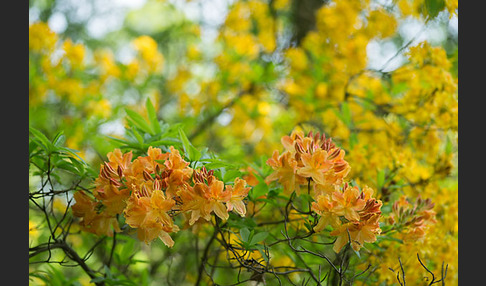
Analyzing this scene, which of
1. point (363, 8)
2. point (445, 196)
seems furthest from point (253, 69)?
point (445, 196)

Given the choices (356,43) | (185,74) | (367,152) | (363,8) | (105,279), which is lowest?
(105,279)

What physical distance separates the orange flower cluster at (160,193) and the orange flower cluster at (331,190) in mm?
153

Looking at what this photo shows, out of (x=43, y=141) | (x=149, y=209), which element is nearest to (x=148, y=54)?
(x=43, y=141)

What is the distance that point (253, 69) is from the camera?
3.01 meters

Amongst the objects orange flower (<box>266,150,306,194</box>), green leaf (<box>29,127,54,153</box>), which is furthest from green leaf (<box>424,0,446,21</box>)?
green leaf (<box>29,127,54,153</box>)

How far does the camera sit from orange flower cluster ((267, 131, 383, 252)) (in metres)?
1.09

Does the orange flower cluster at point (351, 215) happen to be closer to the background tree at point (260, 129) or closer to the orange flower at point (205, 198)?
the background tree at point (260, 129)

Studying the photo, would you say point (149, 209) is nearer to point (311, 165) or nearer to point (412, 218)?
point (311, 165)

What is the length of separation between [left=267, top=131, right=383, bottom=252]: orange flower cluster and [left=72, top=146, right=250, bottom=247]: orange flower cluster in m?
0.15

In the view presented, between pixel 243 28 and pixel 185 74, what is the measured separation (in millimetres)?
694

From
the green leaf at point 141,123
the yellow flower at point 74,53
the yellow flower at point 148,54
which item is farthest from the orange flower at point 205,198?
the yellow flower at point 148,54

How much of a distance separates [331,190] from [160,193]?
43 centimetres

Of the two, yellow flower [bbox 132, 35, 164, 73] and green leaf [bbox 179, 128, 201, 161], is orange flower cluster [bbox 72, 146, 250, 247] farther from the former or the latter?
yellow flower [bbox 132, 35, 164, 73]

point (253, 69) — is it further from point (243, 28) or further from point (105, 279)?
point (105, 279)
